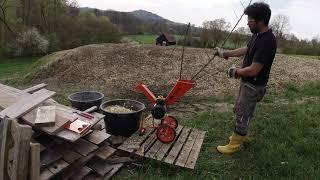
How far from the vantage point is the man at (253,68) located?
15.8 ft

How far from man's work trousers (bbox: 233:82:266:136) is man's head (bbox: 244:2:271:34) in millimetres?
801

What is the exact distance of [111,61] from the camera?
1195 cm

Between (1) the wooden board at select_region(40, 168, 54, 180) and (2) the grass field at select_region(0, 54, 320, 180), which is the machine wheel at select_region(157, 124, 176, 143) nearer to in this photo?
(2) the grass field at select_region(0, 54, 320, 180)

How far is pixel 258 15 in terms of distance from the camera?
484cm

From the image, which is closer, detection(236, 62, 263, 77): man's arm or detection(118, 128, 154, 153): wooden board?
detection(236, 62, 263, 77): man's arm

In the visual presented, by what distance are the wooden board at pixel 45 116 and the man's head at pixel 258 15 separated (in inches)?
112

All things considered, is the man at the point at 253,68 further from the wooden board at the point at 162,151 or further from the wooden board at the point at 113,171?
the wooden board at the point at 113,171

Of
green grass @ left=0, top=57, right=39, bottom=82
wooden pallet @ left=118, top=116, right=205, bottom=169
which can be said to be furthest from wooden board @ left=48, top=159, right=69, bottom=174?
green grass @ left=0, top=57, right=39, bottom=82

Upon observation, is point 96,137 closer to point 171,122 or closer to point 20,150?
point 20,150

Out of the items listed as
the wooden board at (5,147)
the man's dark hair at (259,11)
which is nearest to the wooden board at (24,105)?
the wooden board at (5,147)

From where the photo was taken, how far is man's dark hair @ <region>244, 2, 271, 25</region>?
15.8 feet

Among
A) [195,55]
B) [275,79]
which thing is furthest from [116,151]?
[195,55]

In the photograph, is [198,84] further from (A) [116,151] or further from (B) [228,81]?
(A) [116,151]

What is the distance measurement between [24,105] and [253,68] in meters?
3.07
